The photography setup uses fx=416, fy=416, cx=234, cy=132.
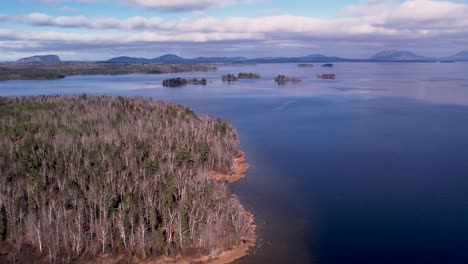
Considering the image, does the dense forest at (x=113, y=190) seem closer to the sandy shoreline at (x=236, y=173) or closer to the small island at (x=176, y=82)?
the sandy shoreline at (x=236, y=173)

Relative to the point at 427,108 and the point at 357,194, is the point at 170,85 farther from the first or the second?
the point at 357,194

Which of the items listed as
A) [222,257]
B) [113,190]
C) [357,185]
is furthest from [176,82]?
[222,257]

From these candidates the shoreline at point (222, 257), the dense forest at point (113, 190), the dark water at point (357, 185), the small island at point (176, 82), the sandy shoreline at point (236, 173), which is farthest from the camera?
the small island at point (176, 82)

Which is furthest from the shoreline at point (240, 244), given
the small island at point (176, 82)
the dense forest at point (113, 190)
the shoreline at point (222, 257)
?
the small island at point (176, 82)

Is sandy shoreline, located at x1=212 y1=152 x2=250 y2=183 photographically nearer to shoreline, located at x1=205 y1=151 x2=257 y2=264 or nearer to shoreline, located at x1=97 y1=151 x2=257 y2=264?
shoreline, located at x1=205 y1=151 x2=257 y2=264

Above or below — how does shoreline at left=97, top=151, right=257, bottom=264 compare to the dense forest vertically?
below

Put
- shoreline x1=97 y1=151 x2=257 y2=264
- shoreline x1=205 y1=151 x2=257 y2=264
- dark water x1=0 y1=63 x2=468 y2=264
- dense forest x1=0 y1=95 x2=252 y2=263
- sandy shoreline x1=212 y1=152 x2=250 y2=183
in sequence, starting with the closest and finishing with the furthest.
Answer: shoreline x1=97 y1=151 x2=257 y2=264
shoreline x1=205 y1=151 x2=257 y2=264
dense forest x1=0 y1=95 x2=252 y2=263
dark water x1=0 y1=63 x2=468 y2=264
sandy shoreline x1=212 y1=152 x2=250 y2=183

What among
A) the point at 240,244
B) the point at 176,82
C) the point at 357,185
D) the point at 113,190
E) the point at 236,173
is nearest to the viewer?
the point at 240,244

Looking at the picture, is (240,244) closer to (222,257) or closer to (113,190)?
(222,257)

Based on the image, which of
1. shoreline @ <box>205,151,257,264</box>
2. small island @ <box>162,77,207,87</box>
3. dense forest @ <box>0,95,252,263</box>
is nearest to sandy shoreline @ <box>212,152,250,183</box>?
shoreline @ <box>205,151,257,264</box>

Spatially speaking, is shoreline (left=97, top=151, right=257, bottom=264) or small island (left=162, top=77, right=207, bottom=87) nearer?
shoreline (left=97, top=151, right=257, bottom=264)
